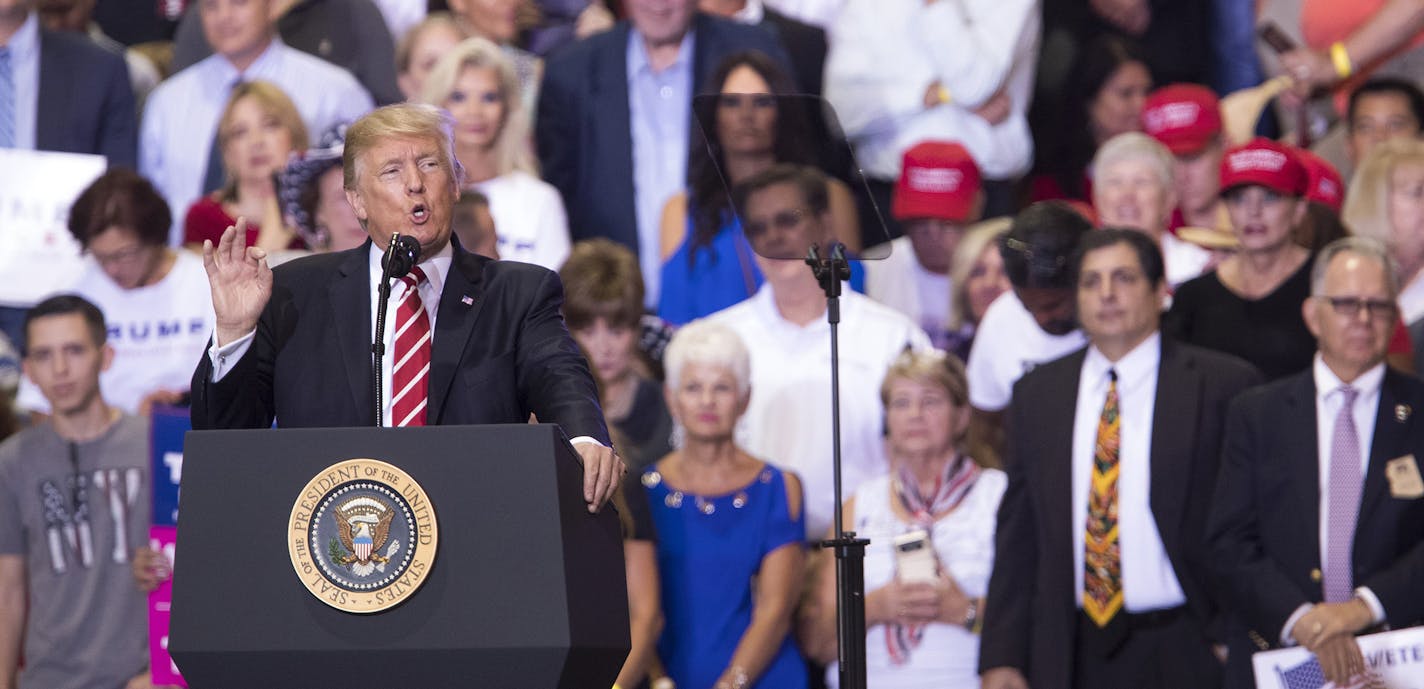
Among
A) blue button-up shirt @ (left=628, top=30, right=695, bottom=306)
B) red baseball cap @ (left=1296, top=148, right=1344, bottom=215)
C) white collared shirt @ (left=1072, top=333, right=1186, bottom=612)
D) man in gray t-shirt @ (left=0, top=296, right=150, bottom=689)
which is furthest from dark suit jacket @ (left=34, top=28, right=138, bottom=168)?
red baseball cap @ (left=1296, top=148, right=1344, bottom=215)

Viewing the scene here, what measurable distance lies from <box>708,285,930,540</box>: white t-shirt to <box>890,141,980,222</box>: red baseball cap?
0.80m

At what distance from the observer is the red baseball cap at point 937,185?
6930 mm

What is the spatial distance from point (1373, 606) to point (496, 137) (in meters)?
3.52

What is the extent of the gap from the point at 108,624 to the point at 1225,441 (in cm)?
321

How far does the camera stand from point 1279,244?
586 centimetres

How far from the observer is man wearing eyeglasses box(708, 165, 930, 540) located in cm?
600

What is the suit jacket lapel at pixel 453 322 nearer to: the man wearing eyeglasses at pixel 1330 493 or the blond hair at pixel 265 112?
the man wearing eyeglasses at pixel 1330 493

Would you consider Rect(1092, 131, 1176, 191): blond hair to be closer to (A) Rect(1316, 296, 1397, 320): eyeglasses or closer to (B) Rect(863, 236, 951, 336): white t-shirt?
(B) Rect(863, 236, 951, 336): white t-shirt

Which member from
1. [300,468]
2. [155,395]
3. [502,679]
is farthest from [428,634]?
[155,395]

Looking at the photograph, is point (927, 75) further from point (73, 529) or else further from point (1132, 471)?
point (73, 529)

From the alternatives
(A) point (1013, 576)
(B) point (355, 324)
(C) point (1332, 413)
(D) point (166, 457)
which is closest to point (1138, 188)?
(C) point (1332, 413)

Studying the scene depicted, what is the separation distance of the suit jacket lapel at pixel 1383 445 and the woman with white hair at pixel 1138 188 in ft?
4.50

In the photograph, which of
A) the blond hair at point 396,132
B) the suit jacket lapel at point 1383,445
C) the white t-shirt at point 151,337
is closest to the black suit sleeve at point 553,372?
the blond hair at point 396,132

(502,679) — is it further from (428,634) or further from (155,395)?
(155,395)
